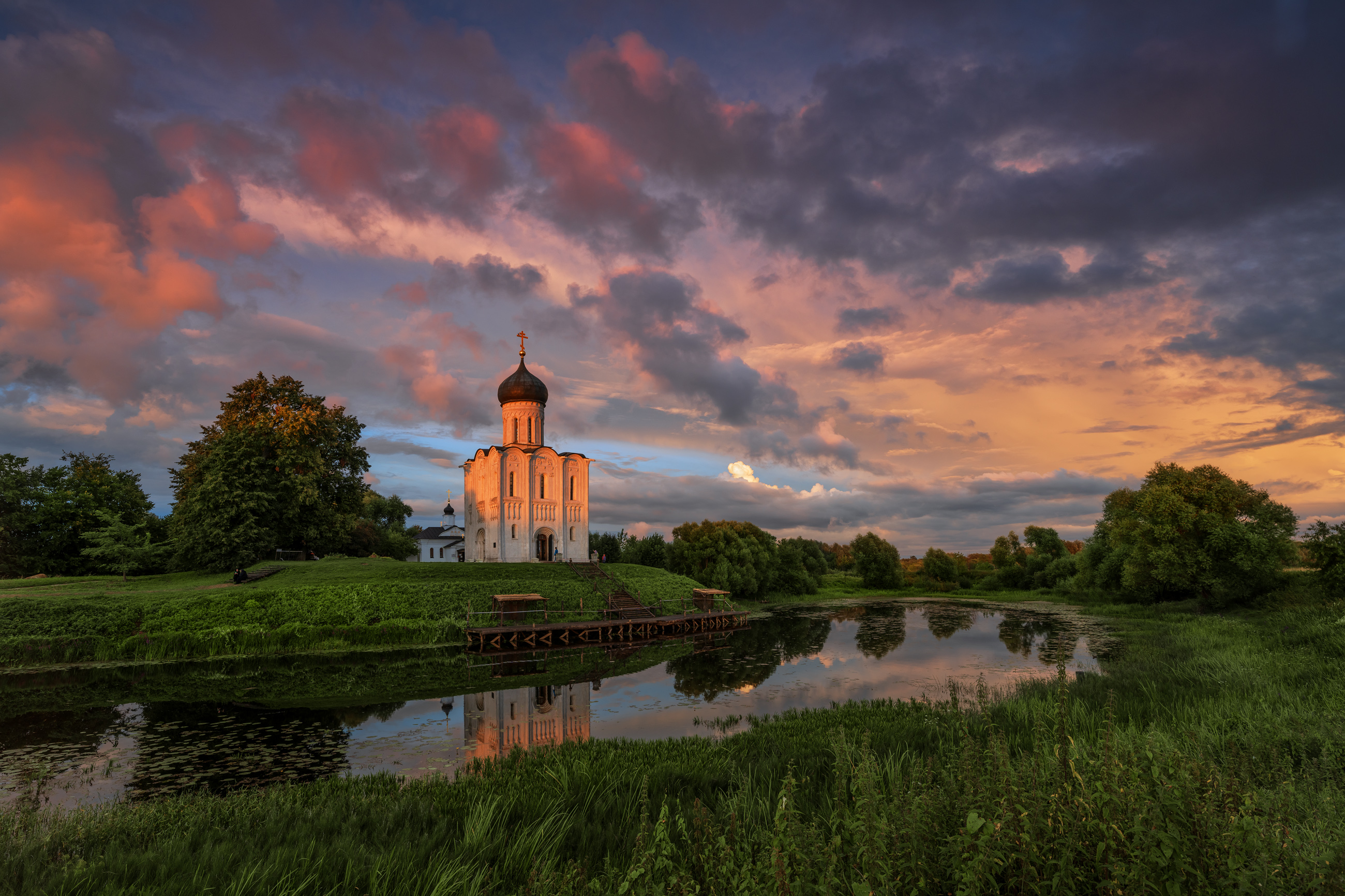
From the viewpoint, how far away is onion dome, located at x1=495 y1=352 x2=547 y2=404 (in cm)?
4397

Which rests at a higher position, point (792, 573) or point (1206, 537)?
point (1206, 537)

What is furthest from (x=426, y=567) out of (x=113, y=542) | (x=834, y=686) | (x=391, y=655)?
(x=834, y=686)

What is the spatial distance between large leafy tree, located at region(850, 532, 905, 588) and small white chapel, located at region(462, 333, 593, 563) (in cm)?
3385

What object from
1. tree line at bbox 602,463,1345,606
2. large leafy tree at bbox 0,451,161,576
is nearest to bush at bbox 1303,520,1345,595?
tree line at bbox 602,463,1345,606

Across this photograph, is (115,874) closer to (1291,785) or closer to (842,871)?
(842,871)

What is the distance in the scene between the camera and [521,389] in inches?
1730

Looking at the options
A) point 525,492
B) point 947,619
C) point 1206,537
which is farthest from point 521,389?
point 1206,537

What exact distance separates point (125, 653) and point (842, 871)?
83.6 feet

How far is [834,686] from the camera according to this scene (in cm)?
1681

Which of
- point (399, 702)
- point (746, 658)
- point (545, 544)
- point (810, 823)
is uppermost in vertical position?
point (545, 544)

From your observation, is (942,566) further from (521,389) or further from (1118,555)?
(521,389)

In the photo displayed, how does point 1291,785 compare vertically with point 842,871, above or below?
above

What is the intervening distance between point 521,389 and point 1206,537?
1608 inches

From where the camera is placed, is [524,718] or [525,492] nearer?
[524,718]
